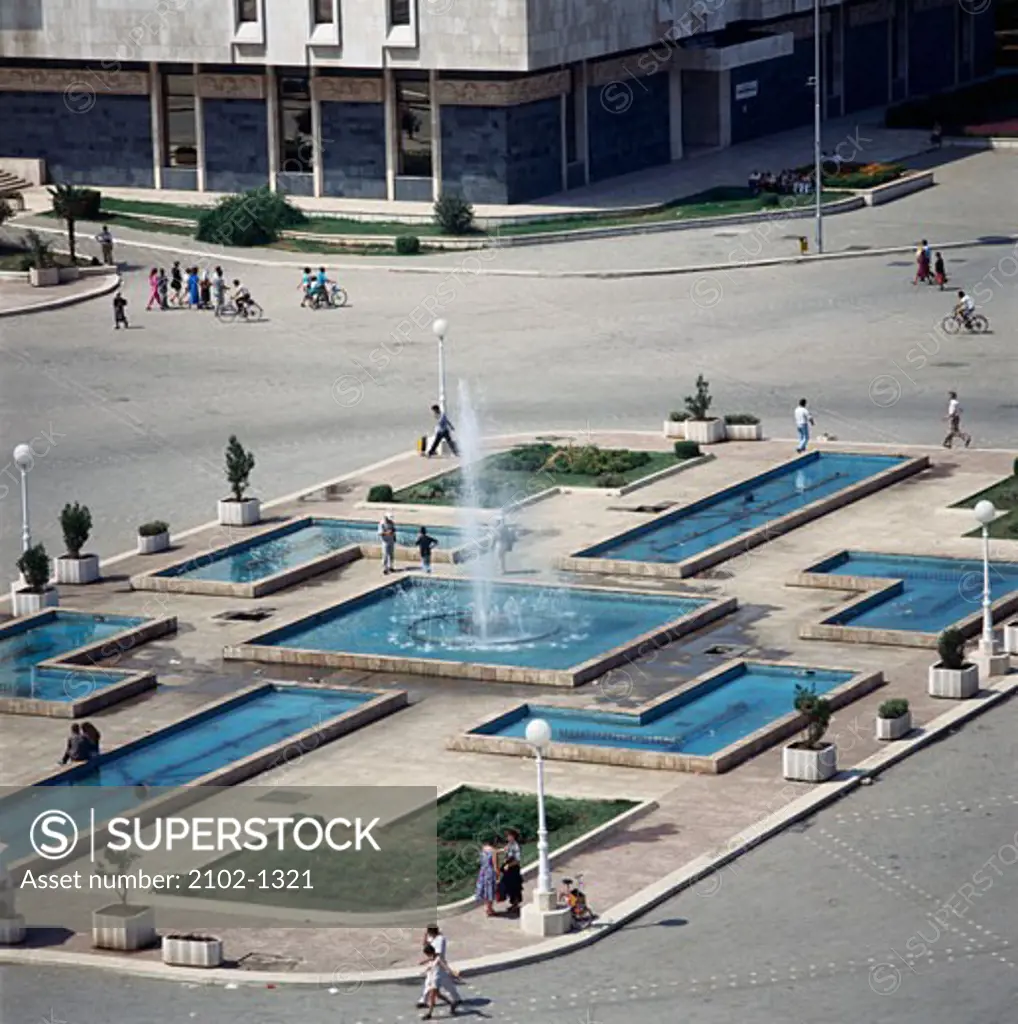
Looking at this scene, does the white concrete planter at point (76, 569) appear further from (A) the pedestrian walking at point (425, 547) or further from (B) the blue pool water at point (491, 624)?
(A) the pedestrian walking at point (425, 547)

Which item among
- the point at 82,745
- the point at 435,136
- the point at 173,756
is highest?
the point at 435,136

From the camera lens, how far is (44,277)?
289 feet

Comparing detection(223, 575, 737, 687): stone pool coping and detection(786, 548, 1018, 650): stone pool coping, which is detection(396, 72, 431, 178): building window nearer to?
detection(786, 548, 1018, 650): stone pool coping

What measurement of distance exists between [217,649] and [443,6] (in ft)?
143

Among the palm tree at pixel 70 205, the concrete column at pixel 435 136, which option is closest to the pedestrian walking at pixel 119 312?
the palm tree at pixel 70 205

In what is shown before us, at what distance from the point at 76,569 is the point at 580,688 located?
37.8 feet

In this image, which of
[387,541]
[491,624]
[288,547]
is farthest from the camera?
[288,547]

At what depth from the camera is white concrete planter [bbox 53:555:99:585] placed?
5878 centimetres

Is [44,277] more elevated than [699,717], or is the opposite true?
[44,277]

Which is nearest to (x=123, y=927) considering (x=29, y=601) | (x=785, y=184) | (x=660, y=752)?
(x=660, y=752)

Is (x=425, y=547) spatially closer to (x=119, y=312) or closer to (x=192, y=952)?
(x=192, y=952)

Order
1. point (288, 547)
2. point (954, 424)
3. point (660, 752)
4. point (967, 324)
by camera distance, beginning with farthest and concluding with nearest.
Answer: point (967, 324)
point (954, 424)
point (288, 547)
point (660, 752)

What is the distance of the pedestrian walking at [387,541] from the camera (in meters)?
58.5

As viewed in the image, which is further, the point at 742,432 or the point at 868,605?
the point at 742,432
